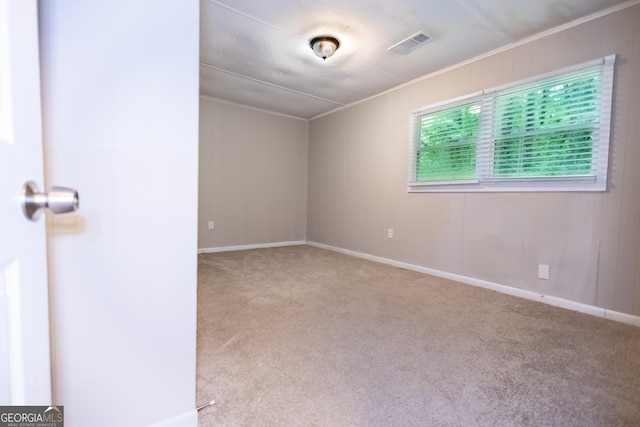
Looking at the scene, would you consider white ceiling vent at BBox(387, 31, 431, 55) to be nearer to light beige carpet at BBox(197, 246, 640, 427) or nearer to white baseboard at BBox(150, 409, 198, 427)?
light beige carpet at BBox(197, 246, 640, 427)

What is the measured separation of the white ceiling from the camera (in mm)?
2166

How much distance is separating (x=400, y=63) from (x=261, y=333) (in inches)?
115

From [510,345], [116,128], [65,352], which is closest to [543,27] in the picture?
[510,345]

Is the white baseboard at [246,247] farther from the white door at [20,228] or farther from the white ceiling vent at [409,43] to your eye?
the white door at [20,228]

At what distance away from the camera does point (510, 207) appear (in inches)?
106

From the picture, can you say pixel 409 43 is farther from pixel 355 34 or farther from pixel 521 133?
pixel 521 133

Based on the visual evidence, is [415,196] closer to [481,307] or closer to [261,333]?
[481,307]

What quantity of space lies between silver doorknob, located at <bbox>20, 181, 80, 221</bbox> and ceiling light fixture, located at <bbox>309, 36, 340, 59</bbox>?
2.58 meters

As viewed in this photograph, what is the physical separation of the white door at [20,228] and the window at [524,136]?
3.12 meters

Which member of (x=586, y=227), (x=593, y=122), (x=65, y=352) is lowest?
(x=65, y=352)

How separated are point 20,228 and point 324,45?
265 centimetres

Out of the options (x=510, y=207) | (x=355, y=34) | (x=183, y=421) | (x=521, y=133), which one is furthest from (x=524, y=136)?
(x=183, y=421)

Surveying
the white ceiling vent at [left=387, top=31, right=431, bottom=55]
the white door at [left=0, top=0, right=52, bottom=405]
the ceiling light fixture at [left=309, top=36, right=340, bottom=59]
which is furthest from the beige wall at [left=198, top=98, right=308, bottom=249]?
the white door at [left=0, top=0, right=52, bottom=405]

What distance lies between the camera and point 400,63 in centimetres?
304
